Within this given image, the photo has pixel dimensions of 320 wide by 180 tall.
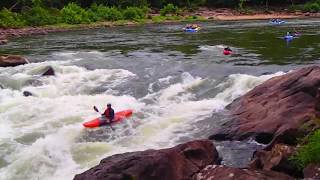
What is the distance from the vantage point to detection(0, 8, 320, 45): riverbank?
163 feet

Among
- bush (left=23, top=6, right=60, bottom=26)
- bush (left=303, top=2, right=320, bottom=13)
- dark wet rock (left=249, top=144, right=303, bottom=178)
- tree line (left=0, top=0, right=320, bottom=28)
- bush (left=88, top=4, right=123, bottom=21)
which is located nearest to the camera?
dark wet rock (left=249, top=144, right=303, bottom=178)

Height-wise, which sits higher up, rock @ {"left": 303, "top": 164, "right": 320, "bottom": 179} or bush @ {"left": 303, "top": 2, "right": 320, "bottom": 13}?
rock @ {"left": 303, "top": 164, "right": 320, "bottom": 179}

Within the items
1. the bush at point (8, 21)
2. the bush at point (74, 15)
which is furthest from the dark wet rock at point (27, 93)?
the bush at point (74, 15)

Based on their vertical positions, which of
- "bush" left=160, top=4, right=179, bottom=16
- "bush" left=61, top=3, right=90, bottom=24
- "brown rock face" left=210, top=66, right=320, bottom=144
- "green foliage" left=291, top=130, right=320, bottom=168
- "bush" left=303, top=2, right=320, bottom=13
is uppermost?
"green foliage" left=291, top=130, right=320, bottom=168

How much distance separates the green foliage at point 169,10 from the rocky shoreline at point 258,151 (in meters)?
51.7

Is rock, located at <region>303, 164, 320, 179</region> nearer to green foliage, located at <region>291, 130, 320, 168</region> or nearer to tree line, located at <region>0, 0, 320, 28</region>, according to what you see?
green foliage, located at <region>291, 130, 320, 168</region>

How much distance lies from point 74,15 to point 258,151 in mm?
49927

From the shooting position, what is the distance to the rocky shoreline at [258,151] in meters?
10.4

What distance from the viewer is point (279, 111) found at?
13.9 m

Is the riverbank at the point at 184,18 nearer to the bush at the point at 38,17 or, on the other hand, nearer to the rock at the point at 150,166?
the bush at the point at 38,17

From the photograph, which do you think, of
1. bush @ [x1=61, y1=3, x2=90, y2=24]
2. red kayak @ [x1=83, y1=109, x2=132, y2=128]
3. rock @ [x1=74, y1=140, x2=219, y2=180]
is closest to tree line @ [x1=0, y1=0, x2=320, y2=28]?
bush @ [x1=61, y1=3, x2=90, y2=24]

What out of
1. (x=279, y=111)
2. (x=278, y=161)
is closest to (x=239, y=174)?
(x=278, y=161)

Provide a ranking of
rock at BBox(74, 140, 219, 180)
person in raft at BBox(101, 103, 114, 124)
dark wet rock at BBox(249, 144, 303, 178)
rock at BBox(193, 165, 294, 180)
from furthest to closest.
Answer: person in raft at BBox(101, 103, 114, 124), rock at BBox(74, 140, 219, 180), dark wet rock at BBox(249, 144, 303, 178), rock at BBox(193, 165, 294, 180)

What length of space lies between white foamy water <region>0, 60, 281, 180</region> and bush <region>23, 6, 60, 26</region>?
31.9m
